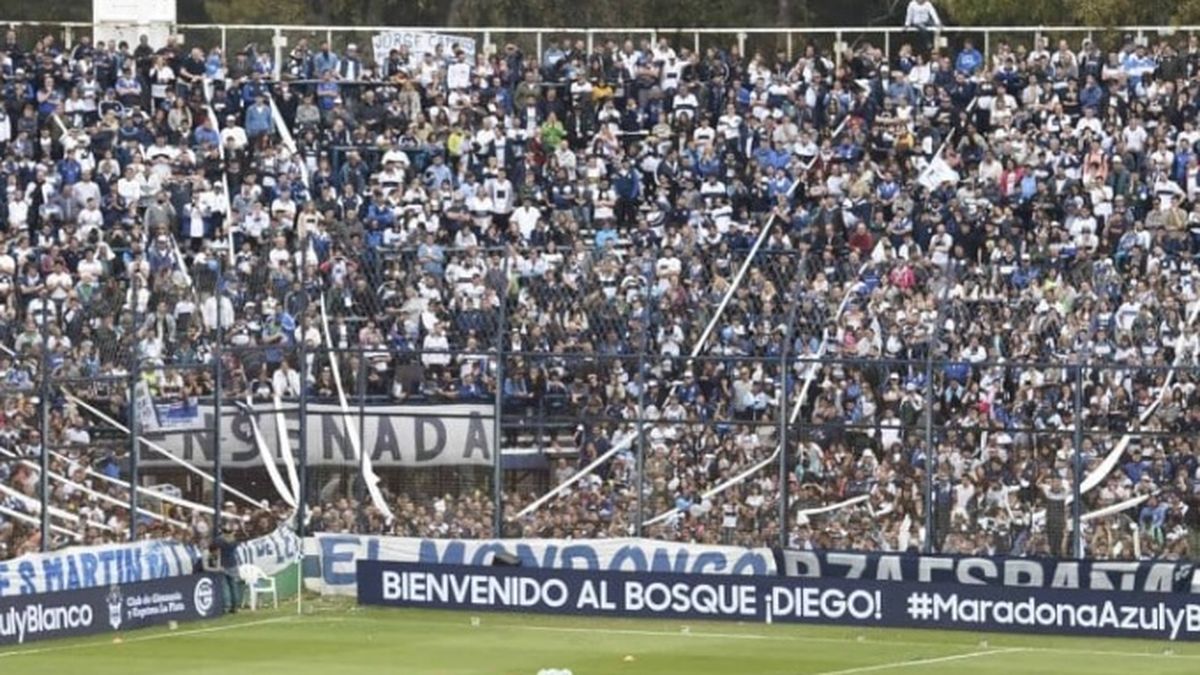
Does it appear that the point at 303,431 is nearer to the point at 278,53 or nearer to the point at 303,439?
the point at 303,439

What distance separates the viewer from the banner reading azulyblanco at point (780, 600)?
114ft

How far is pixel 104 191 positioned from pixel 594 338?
1190cm

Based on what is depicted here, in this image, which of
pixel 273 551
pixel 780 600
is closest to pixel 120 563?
pixel 273 551

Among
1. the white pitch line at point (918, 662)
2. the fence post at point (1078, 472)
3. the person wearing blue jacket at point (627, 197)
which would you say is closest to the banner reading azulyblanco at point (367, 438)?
the fence post at point (1078, 472)

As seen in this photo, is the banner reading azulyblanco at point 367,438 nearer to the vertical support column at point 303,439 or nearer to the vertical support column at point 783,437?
the vertical support column at point 303,439

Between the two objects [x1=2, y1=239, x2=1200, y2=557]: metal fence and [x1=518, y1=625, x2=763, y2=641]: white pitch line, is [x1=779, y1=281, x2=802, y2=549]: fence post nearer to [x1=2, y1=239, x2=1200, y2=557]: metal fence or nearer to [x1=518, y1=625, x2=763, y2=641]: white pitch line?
[x1=2, y1=239, x2=1200, y2=557]: metal fence

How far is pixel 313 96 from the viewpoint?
2039 inches

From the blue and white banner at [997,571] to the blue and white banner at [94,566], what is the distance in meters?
7.72

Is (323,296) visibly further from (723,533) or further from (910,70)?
(910,70)

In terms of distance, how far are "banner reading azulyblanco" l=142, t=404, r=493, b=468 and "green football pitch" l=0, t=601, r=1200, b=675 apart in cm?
384

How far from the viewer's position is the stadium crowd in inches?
1491

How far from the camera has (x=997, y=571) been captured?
36500 mm

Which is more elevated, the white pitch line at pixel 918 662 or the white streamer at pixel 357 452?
the white streamer at pixel 357 452

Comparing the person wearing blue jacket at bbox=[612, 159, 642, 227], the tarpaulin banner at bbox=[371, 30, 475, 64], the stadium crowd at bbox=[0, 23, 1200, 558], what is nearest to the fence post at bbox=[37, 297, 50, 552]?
the stadium crowd at bbox=[0, 23, 1200, 558]
